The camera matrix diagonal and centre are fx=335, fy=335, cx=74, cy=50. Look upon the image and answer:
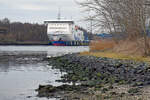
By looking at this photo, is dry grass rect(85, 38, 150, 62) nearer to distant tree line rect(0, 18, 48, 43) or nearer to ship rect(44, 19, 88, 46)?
ship rect(44, 19, 88, 46)

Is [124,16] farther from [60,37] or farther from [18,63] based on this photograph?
[60,37]

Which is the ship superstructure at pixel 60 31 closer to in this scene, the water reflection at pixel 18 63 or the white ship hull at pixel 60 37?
the white ship hull at pixel 60 37

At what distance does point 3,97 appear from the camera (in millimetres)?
10664

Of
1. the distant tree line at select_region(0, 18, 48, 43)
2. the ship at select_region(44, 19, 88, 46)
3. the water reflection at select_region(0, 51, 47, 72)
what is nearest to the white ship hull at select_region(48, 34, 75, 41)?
the ship at select_region(44, 19, 88, 46)

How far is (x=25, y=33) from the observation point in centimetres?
10144

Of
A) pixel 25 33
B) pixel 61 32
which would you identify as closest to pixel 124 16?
pixel 61 32

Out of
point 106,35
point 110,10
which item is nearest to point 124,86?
point 110,10

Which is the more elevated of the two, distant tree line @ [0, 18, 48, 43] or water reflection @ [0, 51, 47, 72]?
distant tree line @ [0, 18, 48, 43]

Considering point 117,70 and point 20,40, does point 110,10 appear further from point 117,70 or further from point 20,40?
point 20,40

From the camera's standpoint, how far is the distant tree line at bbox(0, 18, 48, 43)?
9744 cm

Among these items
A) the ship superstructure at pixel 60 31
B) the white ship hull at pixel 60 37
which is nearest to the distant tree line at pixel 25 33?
the ship superstructure at pixel 60 31

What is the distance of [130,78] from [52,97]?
3.67 meters

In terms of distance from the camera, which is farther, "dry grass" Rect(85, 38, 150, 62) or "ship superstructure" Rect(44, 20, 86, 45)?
"ship superstructure" Rect(44, 20, 86, 45)

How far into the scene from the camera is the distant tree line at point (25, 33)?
97438 mm
